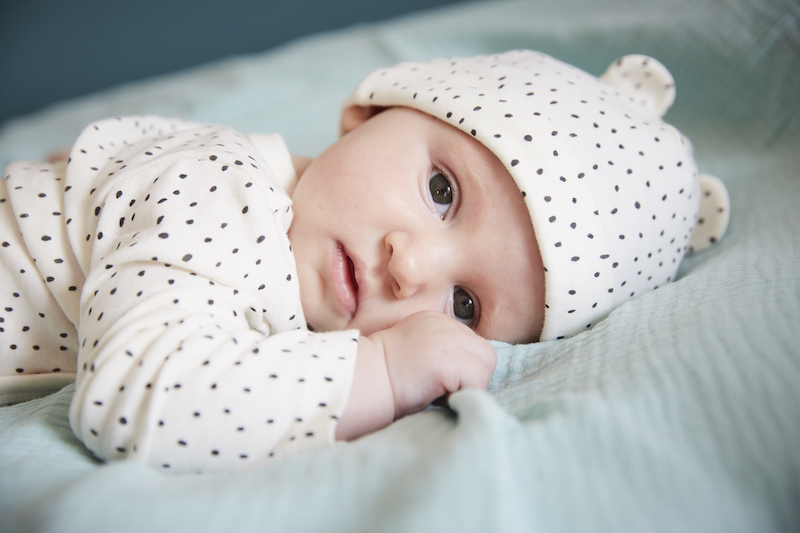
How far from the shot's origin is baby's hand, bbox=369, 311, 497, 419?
72cm

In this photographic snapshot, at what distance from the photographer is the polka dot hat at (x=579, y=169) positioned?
0.85 m

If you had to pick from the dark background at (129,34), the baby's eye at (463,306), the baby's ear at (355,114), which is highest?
the baby's ear at (355,114)

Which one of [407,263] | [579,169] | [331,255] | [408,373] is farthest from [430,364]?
[579,169]

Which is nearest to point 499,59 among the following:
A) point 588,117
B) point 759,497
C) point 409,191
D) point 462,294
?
point 588,117

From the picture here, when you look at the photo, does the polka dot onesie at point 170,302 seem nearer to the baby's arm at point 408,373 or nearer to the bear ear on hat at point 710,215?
the baby's arm at point 408,373

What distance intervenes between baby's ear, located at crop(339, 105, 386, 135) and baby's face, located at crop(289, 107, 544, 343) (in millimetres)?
237

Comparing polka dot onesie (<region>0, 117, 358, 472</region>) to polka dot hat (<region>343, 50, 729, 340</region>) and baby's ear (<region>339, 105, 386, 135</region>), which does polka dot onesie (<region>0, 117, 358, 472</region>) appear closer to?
baby's ear (<region>339, 105, 386, 135</region>)

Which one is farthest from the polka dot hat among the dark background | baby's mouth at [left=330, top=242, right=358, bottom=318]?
the dark background

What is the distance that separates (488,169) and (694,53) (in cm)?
90

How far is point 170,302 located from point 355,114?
0.64 metres

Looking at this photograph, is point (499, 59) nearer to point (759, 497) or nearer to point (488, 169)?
point (488, 169)

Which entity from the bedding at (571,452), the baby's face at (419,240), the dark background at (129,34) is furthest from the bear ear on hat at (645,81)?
the dark background at (129,34)

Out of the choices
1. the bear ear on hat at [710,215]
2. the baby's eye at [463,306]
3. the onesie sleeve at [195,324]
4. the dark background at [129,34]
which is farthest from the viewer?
the dark background at [129,34]

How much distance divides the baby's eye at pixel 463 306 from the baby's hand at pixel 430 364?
0.17m
